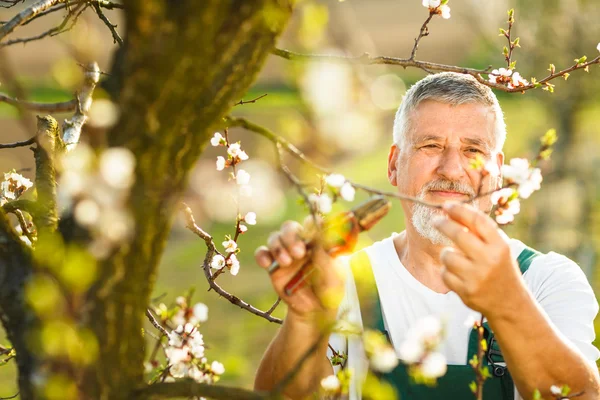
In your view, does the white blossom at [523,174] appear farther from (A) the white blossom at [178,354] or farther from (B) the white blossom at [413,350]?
(A) the white blossom at [178,354]

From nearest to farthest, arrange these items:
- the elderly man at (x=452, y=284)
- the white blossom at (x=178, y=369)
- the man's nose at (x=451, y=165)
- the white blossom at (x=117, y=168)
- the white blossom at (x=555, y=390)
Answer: the white blossom at (x=117, y=168) < the elderly man at (x=452, y=284) < the white blossom at (x=555, y=390) < the white blossom at (x=178, y=369) < the man's nose at (x=451, y=165)

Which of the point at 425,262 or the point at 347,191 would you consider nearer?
the point at 347,191

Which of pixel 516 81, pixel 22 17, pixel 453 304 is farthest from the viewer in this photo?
pixel 453 304

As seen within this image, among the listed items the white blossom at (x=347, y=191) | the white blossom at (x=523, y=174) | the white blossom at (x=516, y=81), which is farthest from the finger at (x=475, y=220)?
the white blossom at (x=516, y=81)

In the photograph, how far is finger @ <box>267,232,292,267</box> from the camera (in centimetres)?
152

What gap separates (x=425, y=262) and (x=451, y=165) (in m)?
0.44

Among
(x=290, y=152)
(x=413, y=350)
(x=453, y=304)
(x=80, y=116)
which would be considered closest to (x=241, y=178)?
(x=80, y=116)

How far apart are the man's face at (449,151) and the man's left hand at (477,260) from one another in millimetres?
1059

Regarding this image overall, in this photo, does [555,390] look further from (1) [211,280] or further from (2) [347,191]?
(1) [211,280]

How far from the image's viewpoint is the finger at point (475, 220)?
1503 mm

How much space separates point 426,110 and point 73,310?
6.29ft

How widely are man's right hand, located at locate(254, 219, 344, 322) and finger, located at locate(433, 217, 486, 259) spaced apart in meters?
0.29

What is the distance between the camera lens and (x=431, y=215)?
8.73 feet

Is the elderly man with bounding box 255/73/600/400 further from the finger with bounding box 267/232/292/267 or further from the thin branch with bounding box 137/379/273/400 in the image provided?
the thin branch with bounding box 137/379/273/400
